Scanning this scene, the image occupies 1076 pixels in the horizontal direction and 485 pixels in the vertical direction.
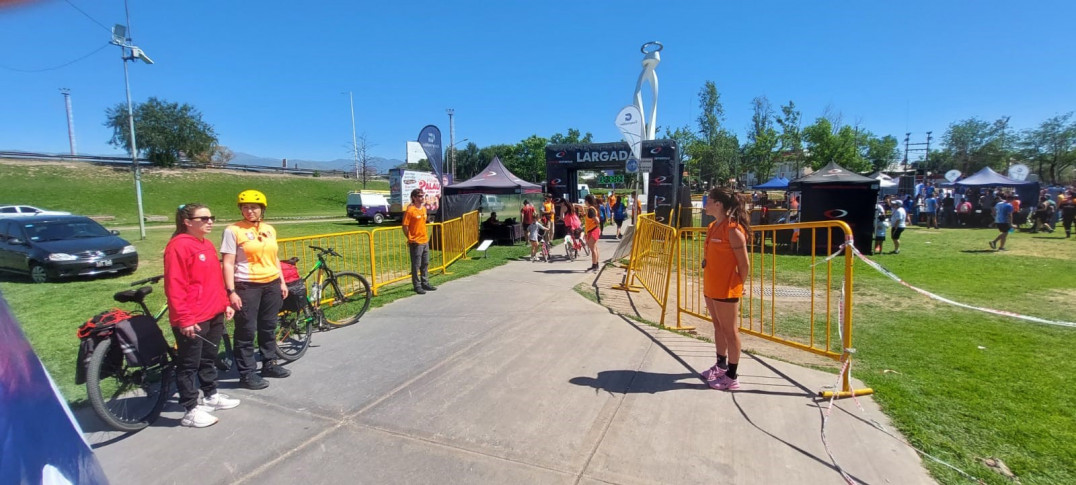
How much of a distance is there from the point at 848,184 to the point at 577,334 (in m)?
11.4

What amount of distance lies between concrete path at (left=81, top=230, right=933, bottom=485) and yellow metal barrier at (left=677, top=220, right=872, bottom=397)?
568 millimetres

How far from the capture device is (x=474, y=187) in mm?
19812

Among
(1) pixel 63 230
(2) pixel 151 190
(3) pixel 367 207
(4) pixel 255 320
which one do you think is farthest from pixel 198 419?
(2) pixel 151 190

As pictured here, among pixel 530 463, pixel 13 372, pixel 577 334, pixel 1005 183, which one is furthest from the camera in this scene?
pixel 1005 183

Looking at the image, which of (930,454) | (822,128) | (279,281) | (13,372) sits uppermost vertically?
(822,128)

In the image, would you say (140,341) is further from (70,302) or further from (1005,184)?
(1005,184)

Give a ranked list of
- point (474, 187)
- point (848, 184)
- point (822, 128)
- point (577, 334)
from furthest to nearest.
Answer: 1. point (822, 128)
2. point (474, 187)
3. point (848, 184)
4. point (577, 334)

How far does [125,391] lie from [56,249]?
926cm

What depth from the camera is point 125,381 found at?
332 centimetres

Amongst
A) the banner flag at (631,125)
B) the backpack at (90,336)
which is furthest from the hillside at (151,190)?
the backpack at (90,336)

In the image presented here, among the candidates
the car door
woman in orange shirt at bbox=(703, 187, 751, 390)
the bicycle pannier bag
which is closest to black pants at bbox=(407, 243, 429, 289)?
the bicycle pannier bag

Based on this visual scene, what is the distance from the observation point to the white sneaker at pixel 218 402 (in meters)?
3.53

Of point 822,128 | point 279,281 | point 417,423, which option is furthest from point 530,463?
point 822,128

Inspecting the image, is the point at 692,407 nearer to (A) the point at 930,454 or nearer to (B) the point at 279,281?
(A) the point at 930,454
